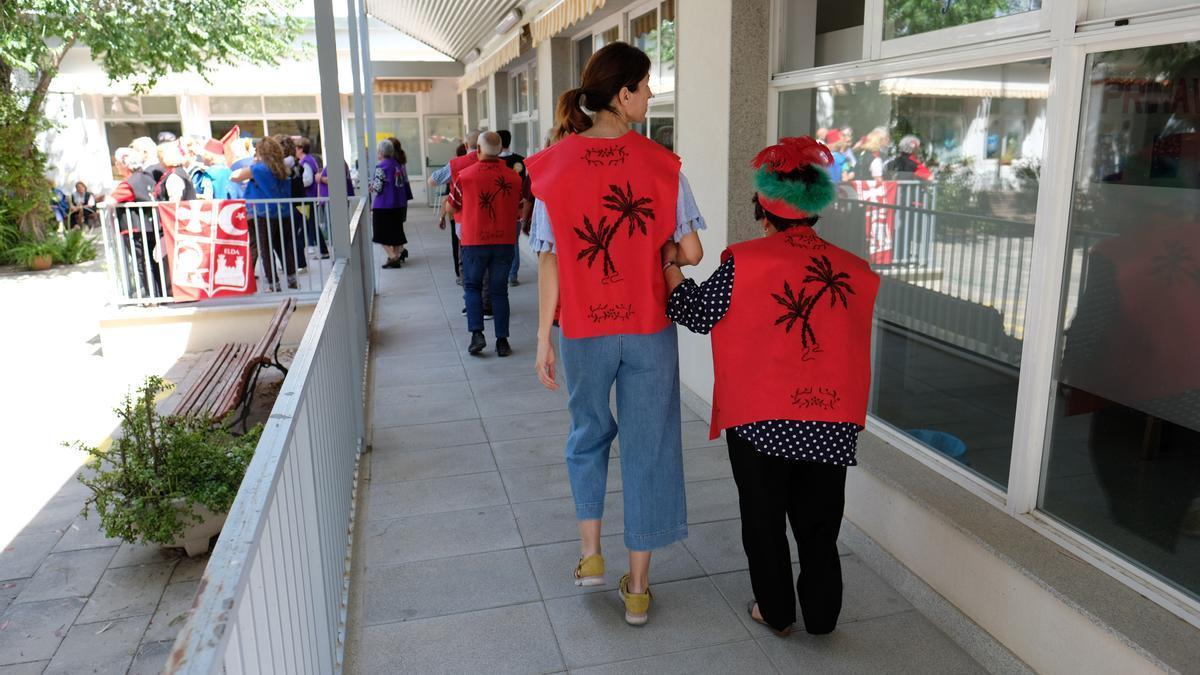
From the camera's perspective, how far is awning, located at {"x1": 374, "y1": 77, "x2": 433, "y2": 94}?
2016cm

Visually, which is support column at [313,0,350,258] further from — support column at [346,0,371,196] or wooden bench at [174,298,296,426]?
support column at [346,0,371,196]

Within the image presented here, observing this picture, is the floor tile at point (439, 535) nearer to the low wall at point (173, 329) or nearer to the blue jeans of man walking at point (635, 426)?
the blue jeans of man walking at point (635, 426)

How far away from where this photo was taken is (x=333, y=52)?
12.2ft

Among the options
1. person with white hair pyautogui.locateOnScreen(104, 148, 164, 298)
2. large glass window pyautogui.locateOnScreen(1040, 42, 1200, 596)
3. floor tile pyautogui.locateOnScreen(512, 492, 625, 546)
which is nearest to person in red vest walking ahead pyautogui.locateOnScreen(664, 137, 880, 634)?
large glass window pyautogui.locateOnScreen(1040, 42, 1200, 596)

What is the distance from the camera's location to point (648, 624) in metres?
2.78

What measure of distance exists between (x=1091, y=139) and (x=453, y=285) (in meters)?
7.44

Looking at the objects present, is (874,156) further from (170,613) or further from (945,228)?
(170,613)

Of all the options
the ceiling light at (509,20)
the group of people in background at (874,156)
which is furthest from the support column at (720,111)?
the ceiling light at (509,20)

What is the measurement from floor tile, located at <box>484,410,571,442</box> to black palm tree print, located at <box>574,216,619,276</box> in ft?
7.02

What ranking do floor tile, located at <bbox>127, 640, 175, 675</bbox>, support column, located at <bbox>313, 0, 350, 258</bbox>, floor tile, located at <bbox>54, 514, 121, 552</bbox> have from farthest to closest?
floor tile, located at <bbox>54, 514, 121, 552</bbox>, support column, located at <bbox>313, 0, 350, 258</bbox>, floor tile, located at <bbox>127, 640, 175, 675</bbox>

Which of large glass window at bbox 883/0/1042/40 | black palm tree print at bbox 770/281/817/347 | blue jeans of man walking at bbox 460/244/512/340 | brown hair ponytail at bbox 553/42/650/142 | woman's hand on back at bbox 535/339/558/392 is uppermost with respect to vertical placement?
large glass window at bbox 883/0/1042/40

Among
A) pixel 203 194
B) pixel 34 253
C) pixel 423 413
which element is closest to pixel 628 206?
pixel 423 413

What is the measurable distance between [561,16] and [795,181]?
5.70 meters

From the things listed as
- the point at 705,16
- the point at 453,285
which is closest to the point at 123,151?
the point at 453,285
